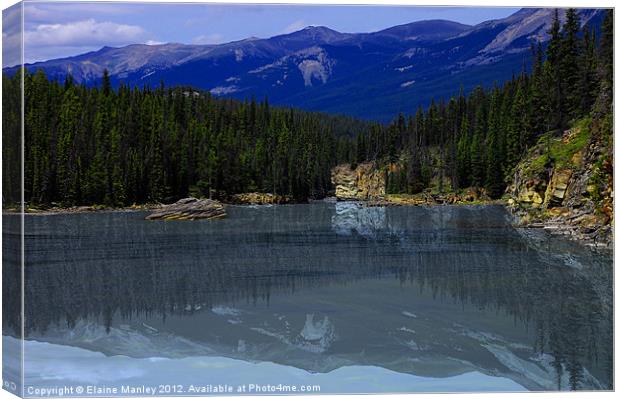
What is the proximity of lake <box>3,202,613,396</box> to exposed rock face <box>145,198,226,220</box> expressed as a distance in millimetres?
258

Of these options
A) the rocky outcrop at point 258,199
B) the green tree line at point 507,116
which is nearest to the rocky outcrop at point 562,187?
the green tree line at point 507,116

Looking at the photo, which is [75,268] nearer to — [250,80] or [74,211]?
[74,211]

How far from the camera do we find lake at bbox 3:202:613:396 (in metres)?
5.63

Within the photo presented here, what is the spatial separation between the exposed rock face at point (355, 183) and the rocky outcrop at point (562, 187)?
495cm

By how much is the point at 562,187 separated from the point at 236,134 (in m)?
6.28

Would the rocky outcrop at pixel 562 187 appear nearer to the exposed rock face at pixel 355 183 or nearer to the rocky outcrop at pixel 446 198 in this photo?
the rocky outcrop at pixel 446 198

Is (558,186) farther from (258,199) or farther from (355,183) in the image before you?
(355,183)

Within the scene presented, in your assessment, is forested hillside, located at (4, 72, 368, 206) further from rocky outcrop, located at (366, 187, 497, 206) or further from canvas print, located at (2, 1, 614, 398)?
rocky outcrop, located at (366, 187, 497, 206)

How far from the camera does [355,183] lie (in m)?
20.6

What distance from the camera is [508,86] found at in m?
13.9

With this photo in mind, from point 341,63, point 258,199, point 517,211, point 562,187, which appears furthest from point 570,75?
point 258,199

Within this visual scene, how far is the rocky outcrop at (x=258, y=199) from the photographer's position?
1171 cm

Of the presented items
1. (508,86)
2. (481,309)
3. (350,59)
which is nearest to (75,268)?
(350,59)

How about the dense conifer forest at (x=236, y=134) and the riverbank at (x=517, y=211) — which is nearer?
the dense conifer forest at (x=236, y=134)
